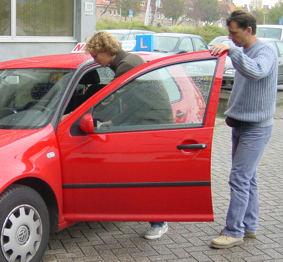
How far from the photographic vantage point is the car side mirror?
11.5 ft

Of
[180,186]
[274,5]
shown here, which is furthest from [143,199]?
[274,5]

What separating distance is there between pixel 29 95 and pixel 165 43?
36.2 ft

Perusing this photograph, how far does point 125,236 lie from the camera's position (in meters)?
4.18

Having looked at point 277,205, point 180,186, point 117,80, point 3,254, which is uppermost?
point 117,80

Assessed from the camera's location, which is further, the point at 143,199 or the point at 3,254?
the point at 143,199

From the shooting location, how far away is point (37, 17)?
1098cm

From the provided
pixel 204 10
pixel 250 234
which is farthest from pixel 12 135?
pixel 204 10

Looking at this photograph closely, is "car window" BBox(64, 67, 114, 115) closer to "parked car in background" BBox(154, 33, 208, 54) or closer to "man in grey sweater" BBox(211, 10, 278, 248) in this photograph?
"man in grey sweater" BBox(211, 10, 278, 248)

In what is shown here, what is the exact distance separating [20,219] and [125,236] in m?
1.15

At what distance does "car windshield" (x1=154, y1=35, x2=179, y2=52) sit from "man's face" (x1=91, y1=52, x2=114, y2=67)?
10503mm

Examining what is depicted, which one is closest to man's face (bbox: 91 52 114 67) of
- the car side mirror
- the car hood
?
the car side mirror

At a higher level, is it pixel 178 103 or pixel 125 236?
pixel 178 103

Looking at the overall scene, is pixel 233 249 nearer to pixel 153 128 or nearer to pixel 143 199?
pixel 143 199

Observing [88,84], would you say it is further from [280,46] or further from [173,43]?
[280,46]
